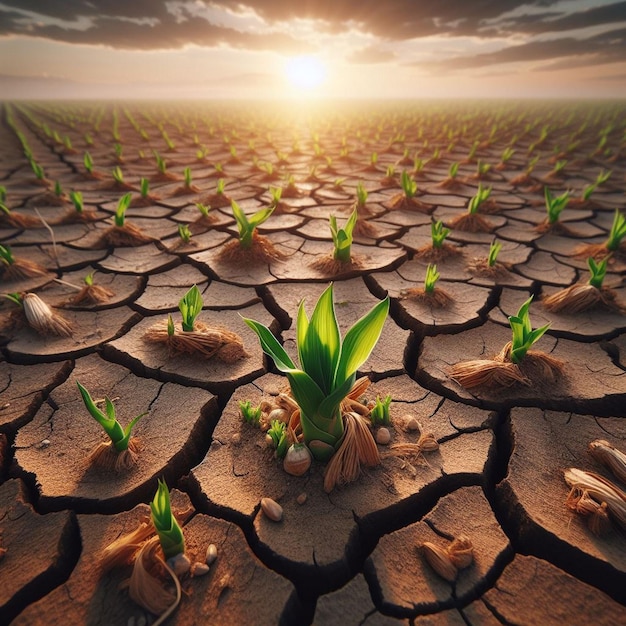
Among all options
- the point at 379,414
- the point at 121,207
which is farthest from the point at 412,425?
the point at 121,207

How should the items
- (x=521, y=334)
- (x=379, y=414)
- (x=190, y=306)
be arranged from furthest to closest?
(x=190, y=306) < (x=521, y=334) < (x=379, y=414)

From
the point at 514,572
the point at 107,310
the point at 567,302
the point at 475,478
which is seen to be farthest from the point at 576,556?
the point at 107,310

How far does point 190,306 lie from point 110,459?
2.10 ft

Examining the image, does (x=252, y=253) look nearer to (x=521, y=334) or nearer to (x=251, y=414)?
(x=251, y=414)

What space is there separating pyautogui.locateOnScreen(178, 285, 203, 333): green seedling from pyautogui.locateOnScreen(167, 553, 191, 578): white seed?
89cm

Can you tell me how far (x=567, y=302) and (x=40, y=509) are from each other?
231cm

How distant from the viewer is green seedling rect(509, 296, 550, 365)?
1.31m

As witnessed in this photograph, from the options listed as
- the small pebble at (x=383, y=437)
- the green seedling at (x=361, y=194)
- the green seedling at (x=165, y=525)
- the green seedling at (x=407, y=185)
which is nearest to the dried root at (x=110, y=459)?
the green seedling at (x=165, y=525)

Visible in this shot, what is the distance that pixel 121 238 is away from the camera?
2.66m

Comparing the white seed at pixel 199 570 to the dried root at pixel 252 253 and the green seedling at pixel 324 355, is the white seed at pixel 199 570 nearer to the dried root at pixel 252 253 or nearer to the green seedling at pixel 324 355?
the green seedling at pixel 324 355

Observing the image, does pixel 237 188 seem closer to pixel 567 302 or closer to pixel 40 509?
pixel 567 302

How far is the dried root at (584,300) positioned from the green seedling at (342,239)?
3.72 feet

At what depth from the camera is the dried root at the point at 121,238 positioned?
2636 millimetres

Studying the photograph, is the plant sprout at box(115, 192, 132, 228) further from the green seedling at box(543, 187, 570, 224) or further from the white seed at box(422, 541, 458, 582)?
the green seedling at box(543, 187, 570, 224)
